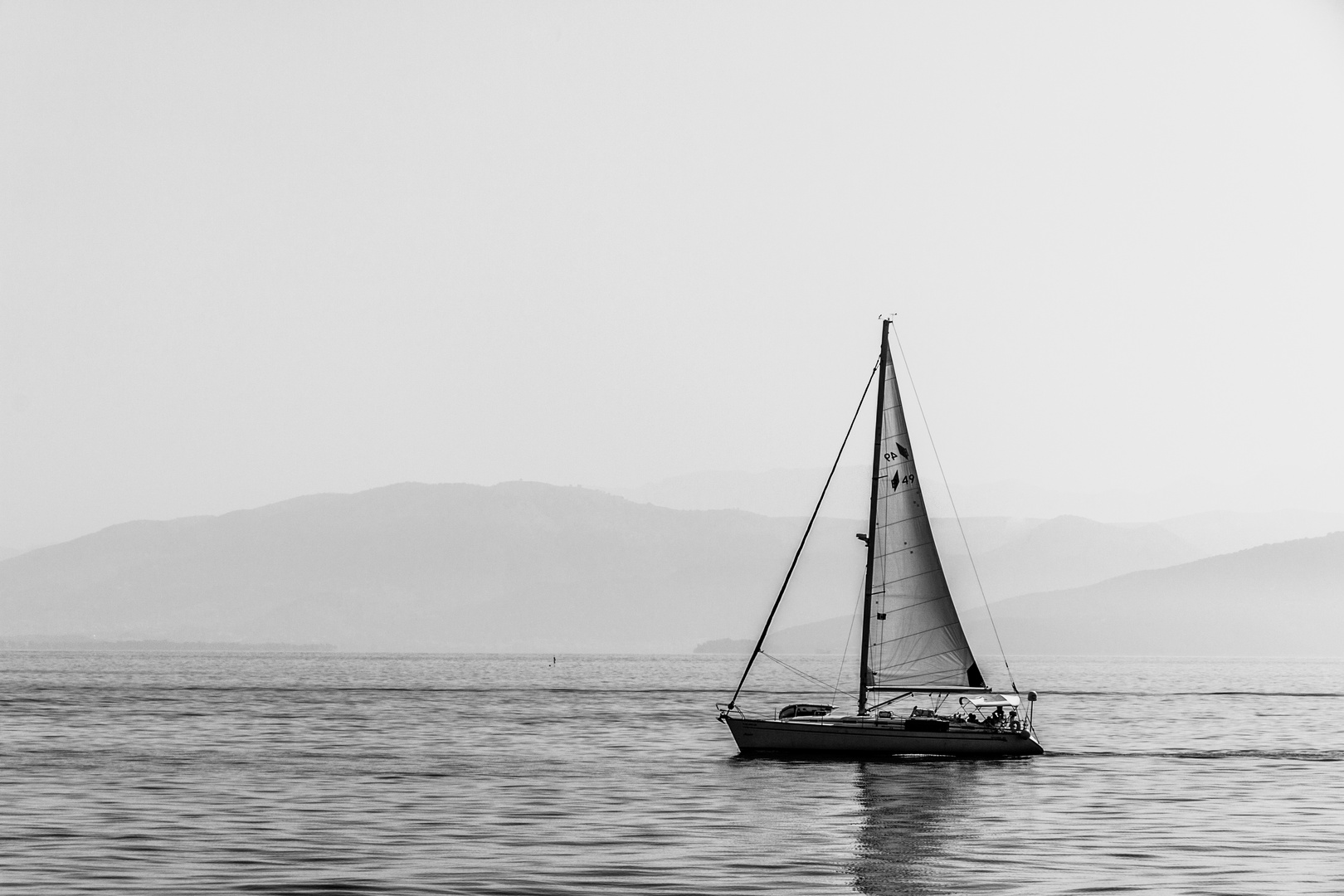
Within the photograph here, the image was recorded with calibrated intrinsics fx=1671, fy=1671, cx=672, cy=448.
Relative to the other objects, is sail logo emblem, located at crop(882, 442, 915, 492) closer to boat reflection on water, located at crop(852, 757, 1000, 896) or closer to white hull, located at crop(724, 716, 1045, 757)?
white hull, located at crop(724, 716, 1045, 757)

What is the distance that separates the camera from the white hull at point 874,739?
2835 inches

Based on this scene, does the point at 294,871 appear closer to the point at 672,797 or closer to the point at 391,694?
the point at 672,797

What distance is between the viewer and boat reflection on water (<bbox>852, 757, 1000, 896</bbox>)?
4091 centimetres

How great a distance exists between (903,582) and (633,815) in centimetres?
1999

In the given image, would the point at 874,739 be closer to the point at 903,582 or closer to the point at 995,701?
the point at 995,701

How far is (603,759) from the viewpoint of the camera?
81.4m

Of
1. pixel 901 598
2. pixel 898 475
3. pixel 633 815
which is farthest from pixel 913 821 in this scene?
pixel 898 475

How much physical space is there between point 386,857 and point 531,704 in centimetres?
11073

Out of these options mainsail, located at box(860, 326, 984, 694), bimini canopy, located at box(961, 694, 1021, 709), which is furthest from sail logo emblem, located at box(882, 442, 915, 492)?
bimini canopy, located at box(961, 694, 1021, 709)

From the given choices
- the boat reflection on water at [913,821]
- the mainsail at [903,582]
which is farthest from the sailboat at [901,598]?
the boat reflection on water at [913,821]

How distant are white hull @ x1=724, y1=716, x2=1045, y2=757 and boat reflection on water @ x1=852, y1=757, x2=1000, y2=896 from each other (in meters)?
0.92

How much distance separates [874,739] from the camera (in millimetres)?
72188

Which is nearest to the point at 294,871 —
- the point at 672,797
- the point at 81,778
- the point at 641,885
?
the point at 641,885

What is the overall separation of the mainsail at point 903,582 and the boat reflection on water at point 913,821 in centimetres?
447
